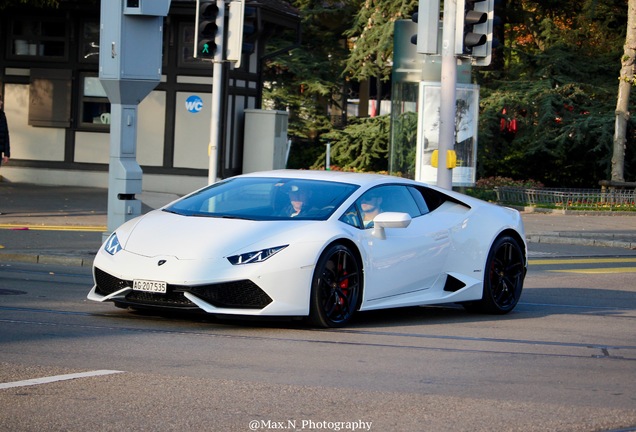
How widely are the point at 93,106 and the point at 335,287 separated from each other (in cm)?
2057

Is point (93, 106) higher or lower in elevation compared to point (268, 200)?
higher

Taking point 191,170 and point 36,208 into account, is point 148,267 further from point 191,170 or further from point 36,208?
point 191,170

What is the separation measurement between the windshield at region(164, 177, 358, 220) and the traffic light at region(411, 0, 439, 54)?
24.4ft

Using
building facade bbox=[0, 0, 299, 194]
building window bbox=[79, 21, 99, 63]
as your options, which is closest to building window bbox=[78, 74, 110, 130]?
building facade bbox=[0, 0, 299, 194]

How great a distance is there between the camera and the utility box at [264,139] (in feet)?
97.1

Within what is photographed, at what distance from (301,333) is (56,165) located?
2072cm

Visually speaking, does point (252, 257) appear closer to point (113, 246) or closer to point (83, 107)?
point (113, 246)

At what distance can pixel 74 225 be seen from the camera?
19.9 metres

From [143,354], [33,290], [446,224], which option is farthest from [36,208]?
[143,354]

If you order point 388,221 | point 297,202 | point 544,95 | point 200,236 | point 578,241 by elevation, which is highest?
point 544,95

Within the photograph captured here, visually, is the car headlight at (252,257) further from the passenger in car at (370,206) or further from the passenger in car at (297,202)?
the passenger in car at (370,206)

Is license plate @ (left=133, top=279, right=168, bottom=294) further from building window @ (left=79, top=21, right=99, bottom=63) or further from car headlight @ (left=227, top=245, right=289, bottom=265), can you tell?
building window @ (left=79, top=21, right=99, bottom=63)

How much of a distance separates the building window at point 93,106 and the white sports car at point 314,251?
18.7m

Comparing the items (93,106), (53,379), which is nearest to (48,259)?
(53,379)
